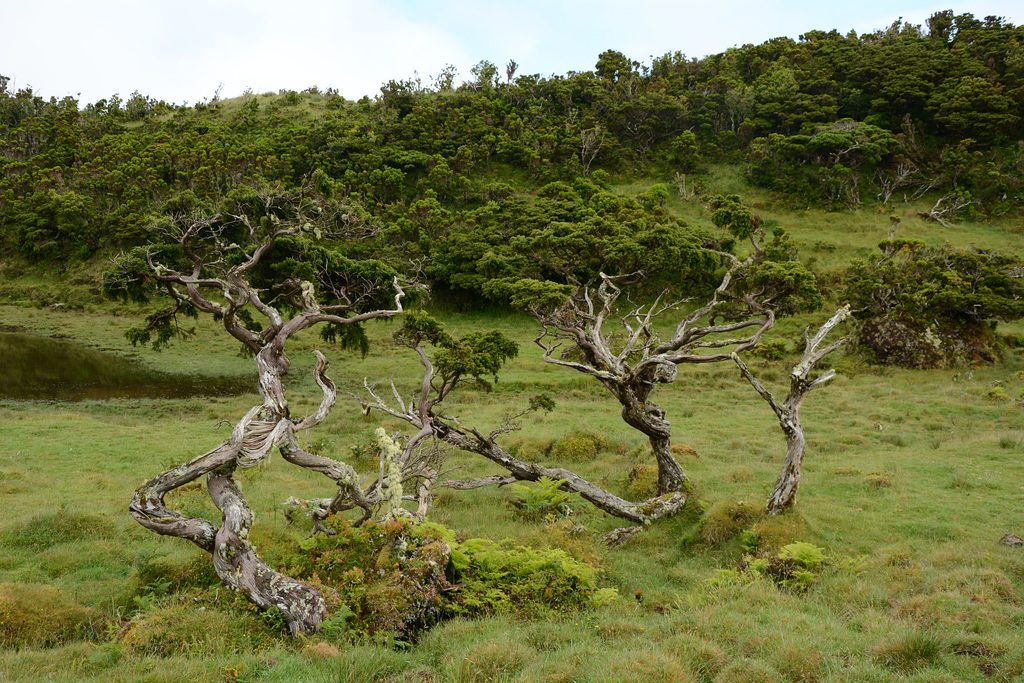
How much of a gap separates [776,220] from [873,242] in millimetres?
7417

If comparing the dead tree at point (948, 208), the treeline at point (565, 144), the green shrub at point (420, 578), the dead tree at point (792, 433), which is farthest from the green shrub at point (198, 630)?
the dead tree at point (948, 208)

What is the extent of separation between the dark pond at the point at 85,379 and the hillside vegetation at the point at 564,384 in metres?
1.30

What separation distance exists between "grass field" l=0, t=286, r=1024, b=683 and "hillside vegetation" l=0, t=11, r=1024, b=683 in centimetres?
6

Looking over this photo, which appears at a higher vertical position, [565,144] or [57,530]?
[565,144]

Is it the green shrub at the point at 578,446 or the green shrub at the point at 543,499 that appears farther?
the green shrub at the point at 578,446

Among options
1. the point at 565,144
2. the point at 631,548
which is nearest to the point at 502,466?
the point at 631,548

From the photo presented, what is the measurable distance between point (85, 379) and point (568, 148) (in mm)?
42336

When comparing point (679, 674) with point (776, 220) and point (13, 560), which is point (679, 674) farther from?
point (776, 220)

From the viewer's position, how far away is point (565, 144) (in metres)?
53.6

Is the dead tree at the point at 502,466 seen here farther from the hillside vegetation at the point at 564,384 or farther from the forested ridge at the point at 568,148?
the forested ridge at the point at 568,148

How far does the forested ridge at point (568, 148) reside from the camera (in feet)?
131

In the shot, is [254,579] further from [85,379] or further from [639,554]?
[85,379]

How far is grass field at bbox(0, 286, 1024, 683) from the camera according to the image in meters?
5.20

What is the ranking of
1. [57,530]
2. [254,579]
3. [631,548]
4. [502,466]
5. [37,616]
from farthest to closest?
[502,466] → [631,548] → [57,530] → [254,579] → [37,616]
